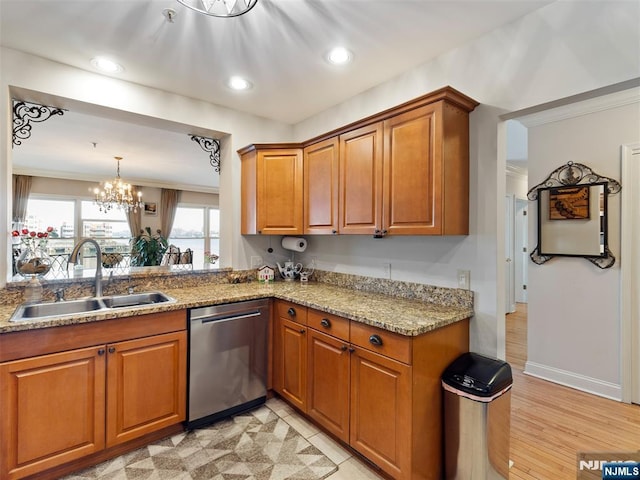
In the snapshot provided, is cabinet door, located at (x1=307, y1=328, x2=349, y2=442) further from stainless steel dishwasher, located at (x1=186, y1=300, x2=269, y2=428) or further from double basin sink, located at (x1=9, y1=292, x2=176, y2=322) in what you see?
double basin sink, located at (x1=9, y1=292, x2=176, y2=322)

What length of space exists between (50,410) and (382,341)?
186 cm

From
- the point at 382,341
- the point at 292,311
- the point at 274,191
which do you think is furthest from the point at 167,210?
the point at 382,341

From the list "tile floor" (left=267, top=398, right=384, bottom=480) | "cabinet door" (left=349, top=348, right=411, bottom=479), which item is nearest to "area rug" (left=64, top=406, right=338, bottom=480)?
"tile floor" (left=267, top=398, right=384, bottom=480)

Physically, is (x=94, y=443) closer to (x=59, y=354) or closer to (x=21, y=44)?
(x=59, y=354)

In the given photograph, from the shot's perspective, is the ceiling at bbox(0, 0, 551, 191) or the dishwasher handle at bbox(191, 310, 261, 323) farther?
the dishwasher handle at bbox(191, 310, 261, 323)

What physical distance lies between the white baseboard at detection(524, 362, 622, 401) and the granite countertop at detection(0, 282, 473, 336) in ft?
5.90

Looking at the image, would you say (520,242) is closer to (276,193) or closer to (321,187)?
(321,187)

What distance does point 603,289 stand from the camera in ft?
8.91

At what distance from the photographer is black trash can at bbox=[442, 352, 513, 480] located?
1579mm

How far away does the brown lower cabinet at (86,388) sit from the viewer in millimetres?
1646

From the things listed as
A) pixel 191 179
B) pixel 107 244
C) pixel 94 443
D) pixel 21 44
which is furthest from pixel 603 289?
pixel 107 244

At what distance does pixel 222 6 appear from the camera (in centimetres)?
170

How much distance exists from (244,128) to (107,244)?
19.1 feet

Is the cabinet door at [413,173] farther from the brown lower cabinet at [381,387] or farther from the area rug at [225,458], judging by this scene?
the area rug at [225,458]
